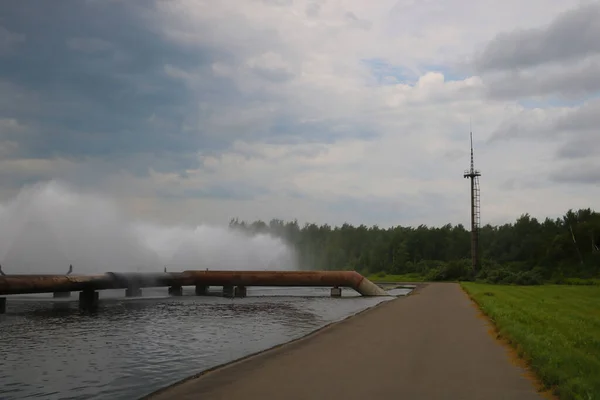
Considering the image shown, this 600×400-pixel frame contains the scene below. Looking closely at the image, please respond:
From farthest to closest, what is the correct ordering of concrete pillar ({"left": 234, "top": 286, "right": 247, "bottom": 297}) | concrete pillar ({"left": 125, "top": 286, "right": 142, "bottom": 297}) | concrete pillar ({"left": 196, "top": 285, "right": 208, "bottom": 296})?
concrete pillar ({"left": 196, "top": 285, "right": 208, "bottom": 296}) → concrete pillar ({"left": 234, "top": 286, "right": 247, "bottom": 297}) → concrete pillar ({"left": 125, "top": 286, "right": 142, "bottom": 297})

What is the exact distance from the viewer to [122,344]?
16.9 meters

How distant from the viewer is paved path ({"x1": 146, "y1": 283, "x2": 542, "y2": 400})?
31.6ft

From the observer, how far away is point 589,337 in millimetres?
15844

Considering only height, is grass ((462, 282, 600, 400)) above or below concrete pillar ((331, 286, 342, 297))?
above

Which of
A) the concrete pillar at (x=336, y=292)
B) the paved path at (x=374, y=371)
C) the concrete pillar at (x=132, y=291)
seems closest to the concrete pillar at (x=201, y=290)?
the concrete pillar at (x=132, y=291)

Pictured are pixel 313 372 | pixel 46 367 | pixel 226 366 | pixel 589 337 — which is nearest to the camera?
pixel 313 372

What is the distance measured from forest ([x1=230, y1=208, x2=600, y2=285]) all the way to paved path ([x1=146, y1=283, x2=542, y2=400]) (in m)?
55.9

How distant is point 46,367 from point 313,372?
6724mm

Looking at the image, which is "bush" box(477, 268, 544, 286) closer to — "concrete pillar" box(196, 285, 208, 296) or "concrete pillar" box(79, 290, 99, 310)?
"concrete pillar" box(196, 285, 208, 296)

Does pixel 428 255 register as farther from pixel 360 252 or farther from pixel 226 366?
pixel 226 366

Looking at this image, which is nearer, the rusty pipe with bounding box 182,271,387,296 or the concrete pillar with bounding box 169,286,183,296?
the concrete pillar with bounding box 169,286,183,296

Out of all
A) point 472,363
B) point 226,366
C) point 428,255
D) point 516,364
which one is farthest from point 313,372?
point 428,255

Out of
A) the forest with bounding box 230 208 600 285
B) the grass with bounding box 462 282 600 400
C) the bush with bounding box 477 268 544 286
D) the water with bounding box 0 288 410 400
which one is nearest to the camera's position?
the grass with bounding box 462 282 600 400

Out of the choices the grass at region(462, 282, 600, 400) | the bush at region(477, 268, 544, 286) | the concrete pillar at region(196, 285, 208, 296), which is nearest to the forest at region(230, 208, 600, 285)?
the bush at region(477, 268, 544, 286)
